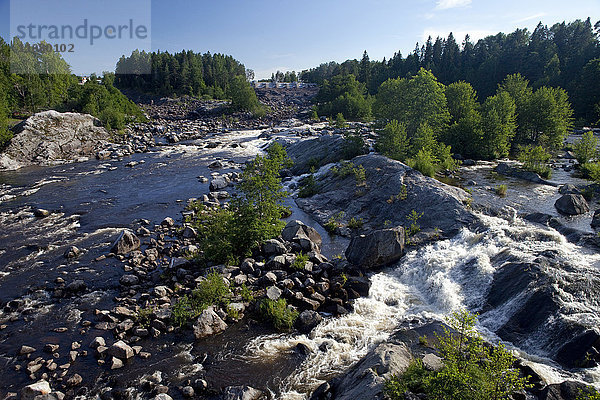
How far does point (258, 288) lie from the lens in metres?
Result: 15.3

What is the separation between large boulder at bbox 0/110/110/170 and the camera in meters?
39.9

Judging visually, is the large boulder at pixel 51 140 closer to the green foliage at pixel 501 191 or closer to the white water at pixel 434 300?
the white water at pixel 434 300

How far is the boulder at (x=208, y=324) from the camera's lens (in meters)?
12.3

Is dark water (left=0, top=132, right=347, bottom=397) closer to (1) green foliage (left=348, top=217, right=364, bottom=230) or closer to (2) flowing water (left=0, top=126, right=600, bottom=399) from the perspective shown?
(2) flowing water (left=0, top=126, right=600, bottom=399)

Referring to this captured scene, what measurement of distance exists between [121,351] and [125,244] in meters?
9.36

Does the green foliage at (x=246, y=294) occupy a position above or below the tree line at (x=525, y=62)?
below

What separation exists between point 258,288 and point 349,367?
19.2 feet

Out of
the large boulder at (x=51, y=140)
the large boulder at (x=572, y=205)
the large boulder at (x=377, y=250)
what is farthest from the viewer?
the large boulder at (x=51, y=140)

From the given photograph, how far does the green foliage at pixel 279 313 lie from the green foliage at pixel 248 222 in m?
4.28

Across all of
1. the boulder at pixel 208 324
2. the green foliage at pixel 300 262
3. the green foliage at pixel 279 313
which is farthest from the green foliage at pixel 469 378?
the green foliage at pixel 300 262

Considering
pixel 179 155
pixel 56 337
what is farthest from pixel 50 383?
pixel 179 155

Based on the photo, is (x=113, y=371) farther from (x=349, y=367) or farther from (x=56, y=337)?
(x=349, y=367)

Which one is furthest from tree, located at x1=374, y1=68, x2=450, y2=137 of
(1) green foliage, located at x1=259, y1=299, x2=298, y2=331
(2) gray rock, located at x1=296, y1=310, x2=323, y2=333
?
(1) green foliage, located at x1=259, y1=299, x2=298, y2=331

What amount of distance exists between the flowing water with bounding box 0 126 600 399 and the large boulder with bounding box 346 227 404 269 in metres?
0.80
